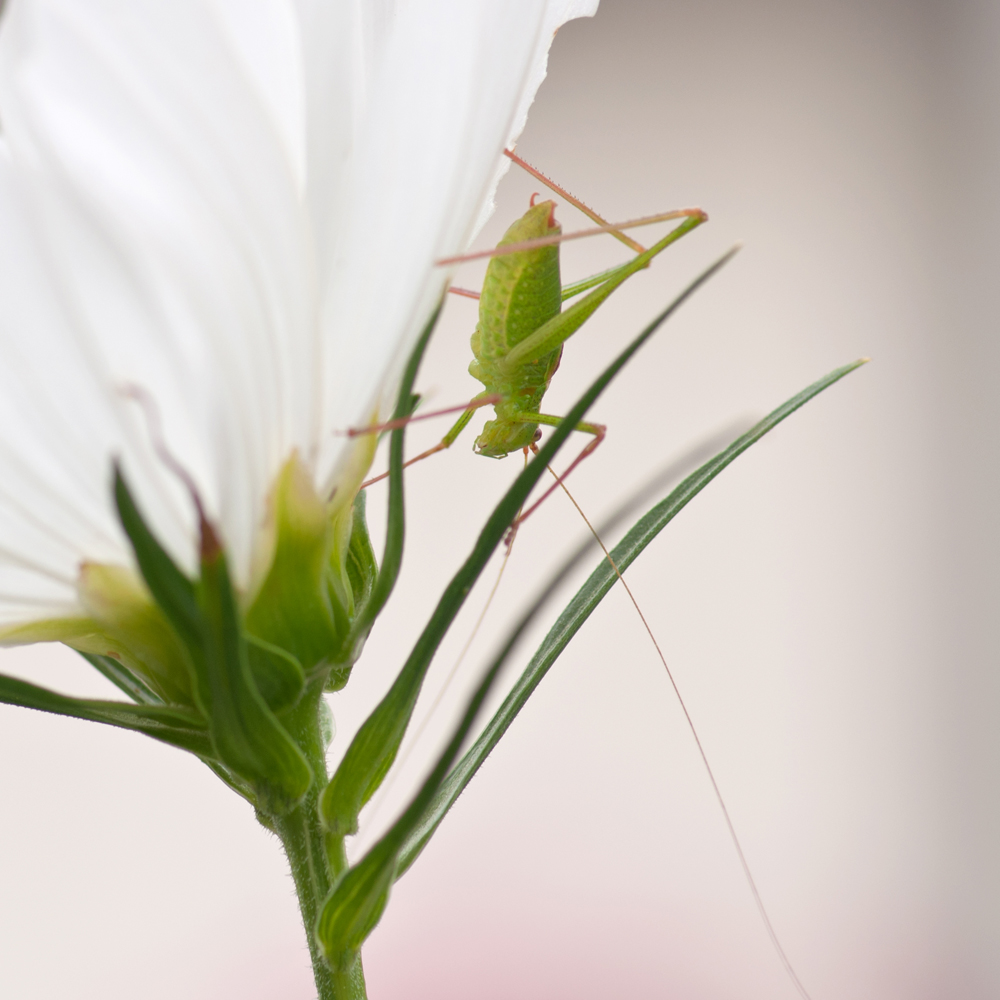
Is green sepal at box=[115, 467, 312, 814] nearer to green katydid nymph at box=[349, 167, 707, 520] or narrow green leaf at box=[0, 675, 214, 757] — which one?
narrow green leaf at box=[0, 675, 214, 757]

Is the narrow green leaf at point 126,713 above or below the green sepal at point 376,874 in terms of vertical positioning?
above

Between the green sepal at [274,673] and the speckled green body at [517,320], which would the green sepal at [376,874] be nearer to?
the green sepal at [274,673]

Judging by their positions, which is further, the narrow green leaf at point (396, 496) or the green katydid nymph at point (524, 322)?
the green katydid nymph at point (524, 322)

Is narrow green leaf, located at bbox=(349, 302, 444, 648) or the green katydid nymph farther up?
the green katydid nymph

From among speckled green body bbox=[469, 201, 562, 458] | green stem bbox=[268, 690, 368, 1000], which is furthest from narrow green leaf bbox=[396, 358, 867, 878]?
speckled green body bbox=[469, 201, 562, 458]

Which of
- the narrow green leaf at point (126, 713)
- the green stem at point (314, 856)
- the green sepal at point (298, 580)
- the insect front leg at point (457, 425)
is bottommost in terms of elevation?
the green stem at point (314, 856)

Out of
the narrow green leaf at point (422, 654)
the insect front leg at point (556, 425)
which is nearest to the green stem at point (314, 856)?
the narrow green leaf at point (422, 654)

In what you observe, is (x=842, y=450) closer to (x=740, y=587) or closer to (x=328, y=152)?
(x=740, y=587)
